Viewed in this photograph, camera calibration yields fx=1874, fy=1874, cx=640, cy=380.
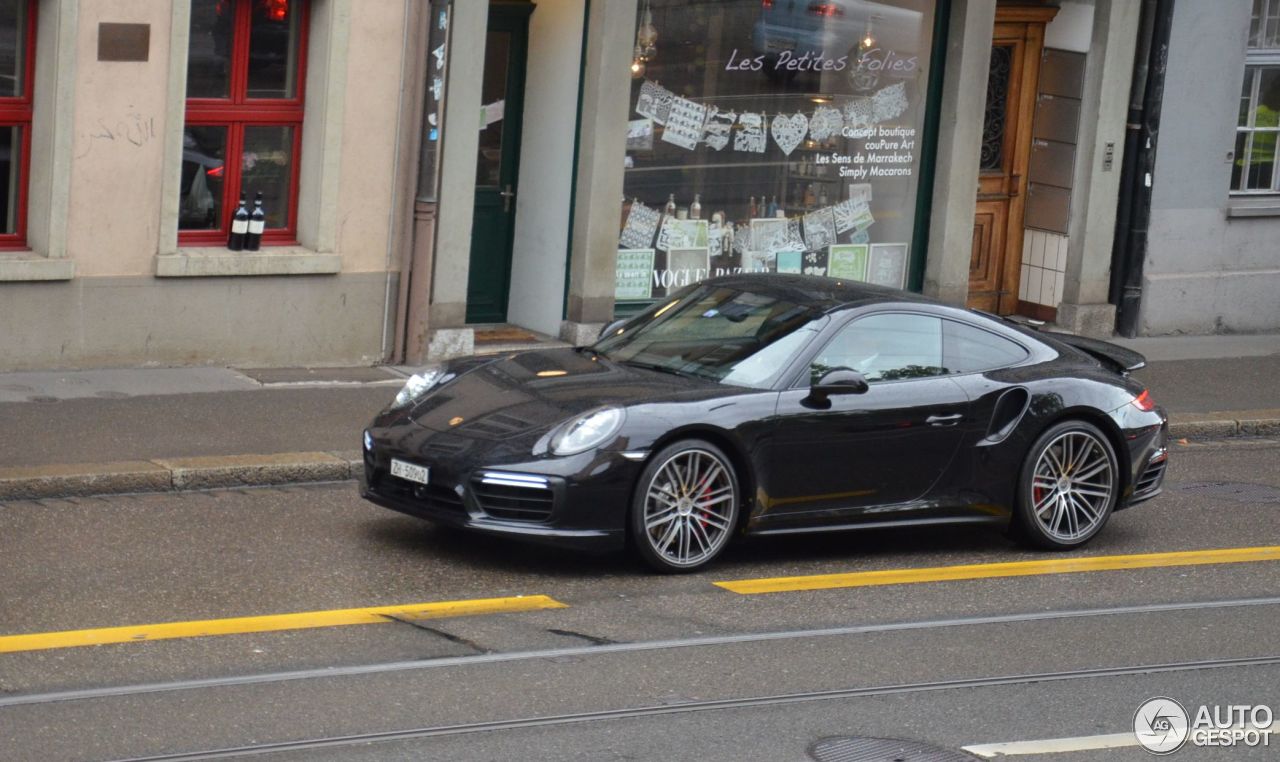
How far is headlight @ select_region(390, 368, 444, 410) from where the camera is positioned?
30.7 feet

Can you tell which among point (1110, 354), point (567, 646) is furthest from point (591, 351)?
point (1110, 354)

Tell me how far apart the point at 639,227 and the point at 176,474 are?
6115 mm

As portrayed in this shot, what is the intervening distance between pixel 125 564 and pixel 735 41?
27.6 ft

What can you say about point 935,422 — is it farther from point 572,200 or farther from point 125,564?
point 572,200

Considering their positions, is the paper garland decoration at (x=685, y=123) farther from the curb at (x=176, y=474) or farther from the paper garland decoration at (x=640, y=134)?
the curb at (x=176, y=474)

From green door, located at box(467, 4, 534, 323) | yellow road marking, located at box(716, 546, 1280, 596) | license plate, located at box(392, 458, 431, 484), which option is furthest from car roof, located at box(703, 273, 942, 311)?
green door, located at box(467, 4, 534, 323)

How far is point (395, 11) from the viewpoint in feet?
44.4

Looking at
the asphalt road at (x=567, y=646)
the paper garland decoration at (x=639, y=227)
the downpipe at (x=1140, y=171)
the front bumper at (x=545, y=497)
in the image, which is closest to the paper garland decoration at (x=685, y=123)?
the paper garland decoration at (x=639, y=227)

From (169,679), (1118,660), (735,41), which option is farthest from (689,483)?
(735,41)

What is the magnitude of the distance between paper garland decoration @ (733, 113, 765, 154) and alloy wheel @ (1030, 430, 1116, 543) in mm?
6411

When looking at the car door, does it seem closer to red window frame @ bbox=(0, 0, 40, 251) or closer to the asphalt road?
the asphalt road

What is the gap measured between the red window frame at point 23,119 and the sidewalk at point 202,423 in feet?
3.25

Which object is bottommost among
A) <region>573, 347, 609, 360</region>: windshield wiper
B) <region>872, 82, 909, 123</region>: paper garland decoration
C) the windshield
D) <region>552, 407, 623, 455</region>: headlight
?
<region>552, 407, 623, 455</region>: headlight

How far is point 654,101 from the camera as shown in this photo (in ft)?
49.8
